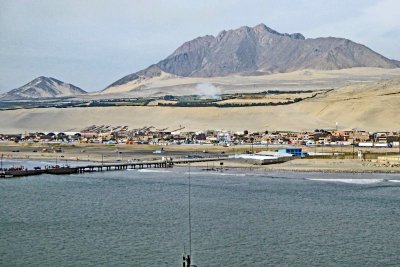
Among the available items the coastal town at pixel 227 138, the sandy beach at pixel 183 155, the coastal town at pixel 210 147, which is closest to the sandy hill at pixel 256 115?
the coastal town at pixel 227 138

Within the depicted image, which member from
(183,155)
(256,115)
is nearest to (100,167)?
(183,155)

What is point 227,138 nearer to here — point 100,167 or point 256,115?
point 256,115

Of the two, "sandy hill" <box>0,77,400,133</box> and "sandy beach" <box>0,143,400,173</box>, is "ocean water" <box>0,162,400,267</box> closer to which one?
"sandy beach" <box>0,143,400,173</box>

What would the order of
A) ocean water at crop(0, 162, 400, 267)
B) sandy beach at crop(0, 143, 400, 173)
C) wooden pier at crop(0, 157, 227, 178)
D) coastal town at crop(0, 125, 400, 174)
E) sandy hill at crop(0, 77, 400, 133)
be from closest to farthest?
1. ocean water at crop(0, 162, 400, 267)
2. wooden pier at crop(0, 157, 227, 178)
3. sandy beach at crop(0, 143, 400, 173)
4. coastal town at crop(0, 125, 400, 174)
5. sandy hill at crop(0, 77, 400, 133)

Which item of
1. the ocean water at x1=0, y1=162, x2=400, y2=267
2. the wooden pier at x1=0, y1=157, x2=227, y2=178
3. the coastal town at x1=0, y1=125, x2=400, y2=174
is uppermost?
the coastal town at x1=0, y1=125, x2=400, y2=174

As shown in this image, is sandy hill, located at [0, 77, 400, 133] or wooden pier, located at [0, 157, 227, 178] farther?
sandy hill, located at [0, 77, 400, 133]

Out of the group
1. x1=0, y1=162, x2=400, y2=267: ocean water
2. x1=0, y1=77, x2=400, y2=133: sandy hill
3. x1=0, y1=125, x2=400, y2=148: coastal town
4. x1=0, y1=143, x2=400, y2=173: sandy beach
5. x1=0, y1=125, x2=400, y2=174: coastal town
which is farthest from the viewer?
x1=0, y1=77, x2=400, y2=133: sandy hill

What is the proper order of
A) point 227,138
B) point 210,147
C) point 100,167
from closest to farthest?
point 100,167 < point 210,147 < point 227,138

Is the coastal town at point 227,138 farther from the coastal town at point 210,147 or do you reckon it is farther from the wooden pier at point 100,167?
the wooden pier at point 100,167

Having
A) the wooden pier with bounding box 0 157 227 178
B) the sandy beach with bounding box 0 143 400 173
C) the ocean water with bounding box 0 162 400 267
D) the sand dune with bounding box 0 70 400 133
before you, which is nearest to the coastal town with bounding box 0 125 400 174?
the sandy beach with bounding box 0 143 400 173
